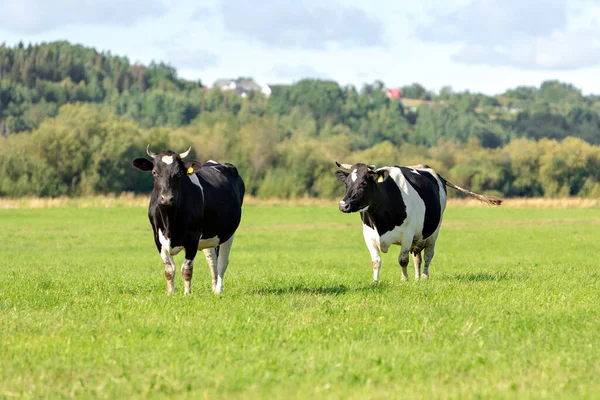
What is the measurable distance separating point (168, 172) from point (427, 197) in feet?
20.2

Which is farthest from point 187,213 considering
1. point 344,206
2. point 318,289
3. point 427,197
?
point 427,197

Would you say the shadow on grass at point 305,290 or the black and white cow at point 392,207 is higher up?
Answer: the black and white cow at point 392,207

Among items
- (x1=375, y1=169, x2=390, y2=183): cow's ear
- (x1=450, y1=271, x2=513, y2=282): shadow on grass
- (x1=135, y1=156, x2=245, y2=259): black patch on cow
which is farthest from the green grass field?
(x1=375, y1=169, x2=390, y2=183): cow's ear

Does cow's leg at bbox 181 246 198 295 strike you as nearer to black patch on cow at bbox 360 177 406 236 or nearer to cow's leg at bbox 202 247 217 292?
cow's leg at bbox 202 247 217 292

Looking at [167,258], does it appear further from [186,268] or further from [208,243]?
[208,243]

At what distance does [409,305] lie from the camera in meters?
12.5

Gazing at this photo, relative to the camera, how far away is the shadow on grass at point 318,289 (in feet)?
47.8

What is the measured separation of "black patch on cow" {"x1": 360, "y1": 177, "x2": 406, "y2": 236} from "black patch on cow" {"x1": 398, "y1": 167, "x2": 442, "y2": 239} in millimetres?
937

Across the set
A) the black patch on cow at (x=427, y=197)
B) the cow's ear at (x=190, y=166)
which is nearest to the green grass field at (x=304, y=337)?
the black patch on cow at (x=427, y=197)

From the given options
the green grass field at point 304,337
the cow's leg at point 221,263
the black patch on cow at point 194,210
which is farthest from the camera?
the cow's leg at point 221,263

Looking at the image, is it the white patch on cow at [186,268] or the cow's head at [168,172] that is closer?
the cow's head at [168,172]

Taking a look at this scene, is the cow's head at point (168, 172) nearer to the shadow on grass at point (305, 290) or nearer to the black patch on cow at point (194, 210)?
the black patch on cow at point (194, 210)

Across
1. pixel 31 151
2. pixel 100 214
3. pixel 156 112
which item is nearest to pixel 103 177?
pixel 31 151

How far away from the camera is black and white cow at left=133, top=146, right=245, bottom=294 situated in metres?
13.9
